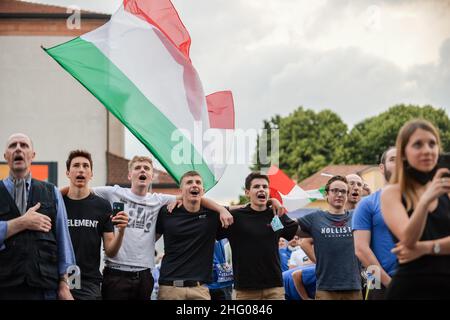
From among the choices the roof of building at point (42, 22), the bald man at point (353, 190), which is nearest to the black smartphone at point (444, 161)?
the bald man at point (353, 190)

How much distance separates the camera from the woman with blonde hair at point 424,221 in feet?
16.0

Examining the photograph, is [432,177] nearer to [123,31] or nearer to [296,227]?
[296,227]

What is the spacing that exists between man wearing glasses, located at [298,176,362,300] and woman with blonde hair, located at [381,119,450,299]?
3.38 metres

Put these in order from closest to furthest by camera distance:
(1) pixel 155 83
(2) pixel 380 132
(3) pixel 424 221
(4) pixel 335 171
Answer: (3) pixel 424 221 → (1) pixel 155 83 → (4) pixel 335 171 → (2) pixel 380 132

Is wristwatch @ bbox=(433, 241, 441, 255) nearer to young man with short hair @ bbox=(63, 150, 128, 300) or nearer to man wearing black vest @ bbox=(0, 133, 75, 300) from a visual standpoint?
man wearing black vest @ bbox=(0, 133, 75, 300)

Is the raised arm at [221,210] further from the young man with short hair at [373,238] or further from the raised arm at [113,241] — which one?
the young man with short hair at [373,238]

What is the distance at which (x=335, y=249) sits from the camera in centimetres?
845

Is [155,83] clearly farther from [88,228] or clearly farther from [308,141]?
[308,141]

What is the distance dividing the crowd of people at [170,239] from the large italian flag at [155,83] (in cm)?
99

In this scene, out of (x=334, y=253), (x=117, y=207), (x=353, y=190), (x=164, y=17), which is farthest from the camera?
(x=164, y=17)

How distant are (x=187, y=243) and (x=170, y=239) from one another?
17 centimetres

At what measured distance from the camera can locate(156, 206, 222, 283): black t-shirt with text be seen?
7.93 metres

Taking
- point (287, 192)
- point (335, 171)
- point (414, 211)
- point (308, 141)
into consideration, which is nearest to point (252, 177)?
point (414, 211)
